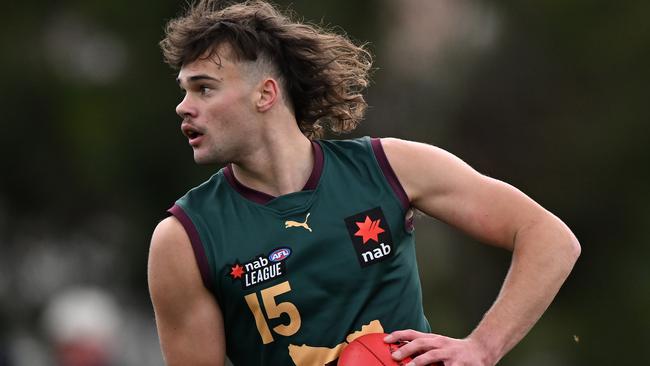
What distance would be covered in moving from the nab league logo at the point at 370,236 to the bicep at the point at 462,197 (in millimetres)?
188

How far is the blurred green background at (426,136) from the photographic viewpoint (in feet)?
63.5

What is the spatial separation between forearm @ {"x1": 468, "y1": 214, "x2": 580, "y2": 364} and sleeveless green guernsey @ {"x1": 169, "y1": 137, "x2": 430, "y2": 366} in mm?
474

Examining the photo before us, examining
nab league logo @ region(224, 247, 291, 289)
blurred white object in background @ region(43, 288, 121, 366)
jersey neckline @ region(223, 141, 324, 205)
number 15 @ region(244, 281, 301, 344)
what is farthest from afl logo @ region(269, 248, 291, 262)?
blurred white object in background @ region(43, 288, 121, 366)

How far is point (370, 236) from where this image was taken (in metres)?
7.32

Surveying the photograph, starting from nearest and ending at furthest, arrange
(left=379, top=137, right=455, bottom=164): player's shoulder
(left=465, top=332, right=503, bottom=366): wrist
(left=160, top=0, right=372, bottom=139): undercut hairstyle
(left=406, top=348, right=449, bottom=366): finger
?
(left=406, top=348, right=449, bottom=366): finger → (left=465, top=332, right=503, bottom=366): wrist → (left=379, top=137, right=455, bottom=164): player's shoulder → (left=160, top=0, right=372, bottom=139): undercut hairstyle

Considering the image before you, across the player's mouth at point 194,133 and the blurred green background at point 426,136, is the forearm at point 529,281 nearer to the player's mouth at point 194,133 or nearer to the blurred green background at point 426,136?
the player's mouth at point 194,133

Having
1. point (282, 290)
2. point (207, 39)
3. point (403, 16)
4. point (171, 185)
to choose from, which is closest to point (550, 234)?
point (282, 290)

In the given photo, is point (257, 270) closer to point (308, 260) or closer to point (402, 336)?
point (308, 260)

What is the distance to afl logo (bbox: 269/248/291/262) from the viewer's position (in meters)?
7.22

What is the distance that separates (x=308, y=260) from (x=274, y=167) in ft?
1.59

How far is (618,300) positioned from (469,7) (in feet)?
13.4

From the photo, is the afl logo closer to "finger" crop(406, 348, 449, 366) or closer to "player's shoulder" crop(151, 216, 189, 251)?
"player's shoulder" crop(151, 216, 189, 251)

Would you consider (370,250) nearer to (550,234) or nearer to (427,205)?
(427,205)

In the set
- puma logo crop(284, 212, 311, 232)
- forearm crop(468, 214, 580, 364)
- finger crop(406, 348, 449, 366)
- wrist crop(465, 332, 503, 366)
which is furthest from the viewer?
puma logo crop(284, 212, 311, 232)
